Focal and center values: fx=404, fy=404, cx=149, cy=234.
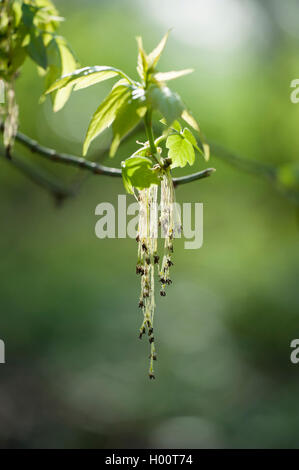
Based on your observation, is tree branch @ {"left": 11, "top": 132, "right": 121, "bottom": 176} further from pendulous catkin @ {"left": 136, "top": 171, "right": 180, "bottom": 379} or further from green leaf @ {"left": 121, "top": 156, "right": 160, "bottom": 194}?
green leaf @ {"left": 121, "top": 156, "right": 160, "bottom": 194}

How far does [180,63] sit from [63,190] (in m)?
5.22

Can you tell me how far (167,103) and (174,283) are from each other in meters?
6.57

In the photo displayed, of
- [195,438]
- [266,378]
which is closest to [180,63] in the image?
[266,378]

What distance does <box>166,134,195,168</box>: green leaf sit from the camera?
0.74m

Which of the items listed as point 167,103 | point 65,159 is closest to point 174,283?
point 65,159

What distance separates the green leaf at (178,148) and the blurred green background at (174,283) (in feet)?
11.6

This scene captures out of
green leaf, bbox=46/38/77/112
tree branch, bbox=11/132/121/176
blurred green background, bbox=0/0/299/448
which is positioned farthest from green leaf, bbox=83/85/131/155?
blurred green background, bbox=0/0/299/448

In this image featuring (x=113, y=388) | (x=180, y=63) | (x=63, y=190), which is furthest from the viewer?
(x=180, y=63)

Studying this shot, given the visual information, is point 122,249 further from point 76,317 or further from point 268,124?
point 268,124

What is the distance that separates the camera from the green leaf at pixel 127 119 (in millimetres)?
617

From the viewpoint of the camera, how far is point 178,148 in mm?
745

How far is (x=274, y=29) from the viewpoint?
21.9ft

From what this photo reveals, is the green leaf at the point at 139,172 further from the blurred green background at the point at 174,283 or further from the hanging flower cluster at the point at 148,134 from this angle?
the blurred green background at the point at 174,283

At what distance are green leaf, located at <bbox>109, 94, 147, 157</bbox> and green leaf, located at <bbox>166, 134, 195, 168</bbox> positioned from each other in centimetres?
13
